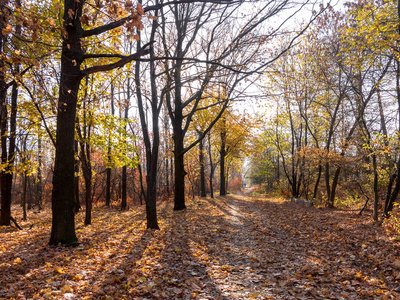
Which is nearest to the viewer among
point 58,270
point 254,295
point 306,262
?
point 254,295

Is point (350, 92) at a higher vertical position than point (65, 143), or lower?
higher

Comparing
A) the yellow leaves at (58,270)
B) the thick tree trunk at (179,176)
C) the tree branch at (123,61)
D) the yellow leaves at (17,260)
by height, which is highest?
the tree branch at (123,61)

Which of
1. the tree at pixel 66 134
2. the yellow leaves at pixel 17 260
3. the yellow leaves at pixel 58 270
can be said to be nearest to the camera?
the yellow leaves at pixel 58 270

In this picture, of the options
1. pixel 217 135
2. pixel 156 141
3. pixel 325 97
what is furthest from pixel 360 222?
pixel 217 135

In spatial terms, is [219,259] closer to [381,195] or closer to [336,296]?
[336,296]

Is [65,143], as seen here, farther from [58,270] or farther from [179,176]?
[179,176]

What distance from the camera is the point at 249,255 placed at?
5.73m

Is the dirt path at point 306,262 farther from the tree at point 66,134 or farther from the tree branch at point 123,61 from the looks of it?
the tree branch at point 123,61

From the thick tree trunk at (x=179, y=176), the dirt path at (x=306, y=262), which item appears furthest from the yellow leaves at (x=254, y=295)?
the thick tree trunk at (x=179, y=176)

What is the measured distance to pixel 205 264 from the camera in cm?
516

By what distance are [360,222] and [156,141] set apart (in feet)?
26.5

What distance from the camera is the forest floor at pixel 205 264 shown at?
374 cm

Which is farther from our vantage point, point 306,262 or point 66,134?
point 66,134

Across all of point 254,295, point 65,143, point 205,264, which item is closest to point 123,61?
point 65,143
